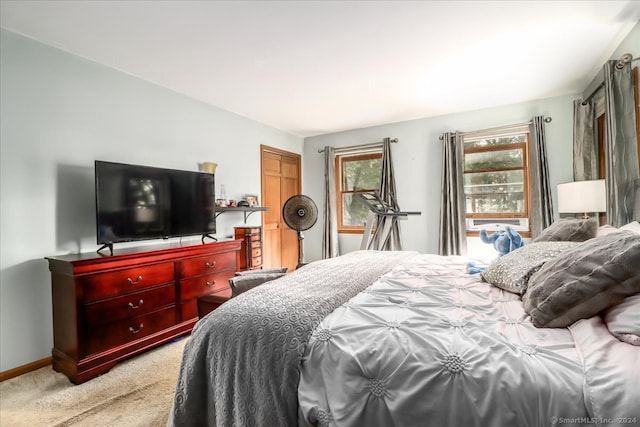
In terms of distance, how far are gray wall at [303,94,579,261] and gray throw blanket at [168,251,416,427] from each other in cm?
337

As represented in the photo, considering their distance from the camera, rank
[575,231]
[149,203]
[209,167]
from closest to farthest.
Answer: [575,231] < [149,203] < [209,167]

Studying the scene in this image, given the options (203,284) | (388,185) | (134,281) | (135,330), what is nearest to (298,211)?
(203,284)

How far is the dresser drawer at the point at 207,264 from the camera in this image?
2.72 metres

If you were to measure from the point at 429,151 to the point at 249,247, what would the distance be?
2959 millimetres

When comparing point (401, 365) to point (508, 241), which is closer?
point (401, 365)

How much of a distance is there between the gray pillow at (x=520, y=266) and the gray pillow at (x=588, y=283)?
0.26 meters

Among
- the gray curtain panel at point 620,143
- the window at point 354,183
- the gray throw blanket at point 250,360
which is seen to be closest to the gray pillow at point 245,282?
the gray throw blanket at point 250,360

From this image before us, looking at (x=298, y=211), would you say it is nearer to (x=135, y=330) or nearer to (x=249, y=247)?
(x=249, y=247)

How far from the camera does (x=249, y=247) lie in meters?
3.71

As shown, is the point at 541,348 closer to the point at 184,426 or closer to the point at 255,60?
the point at 184,426

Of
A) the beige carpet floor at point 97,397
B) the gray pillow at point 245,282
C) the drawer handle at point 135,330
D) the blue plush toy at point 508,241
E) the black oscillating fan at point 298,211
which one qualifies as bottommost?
the beige carpet floor at point 97,397

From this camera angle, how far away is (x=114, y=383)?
2.01m

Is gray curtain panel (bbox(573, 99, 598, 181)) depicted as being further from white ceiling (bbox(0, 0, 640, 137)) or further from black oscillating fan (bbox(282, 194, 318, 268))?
black oscillating fan (bbox(282, 194, 318, 268))

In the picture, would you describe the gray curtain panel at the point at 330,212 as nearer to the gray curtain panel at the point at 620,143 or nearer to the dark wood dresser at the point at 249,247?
the dark wood dresser at the point at 249,247
